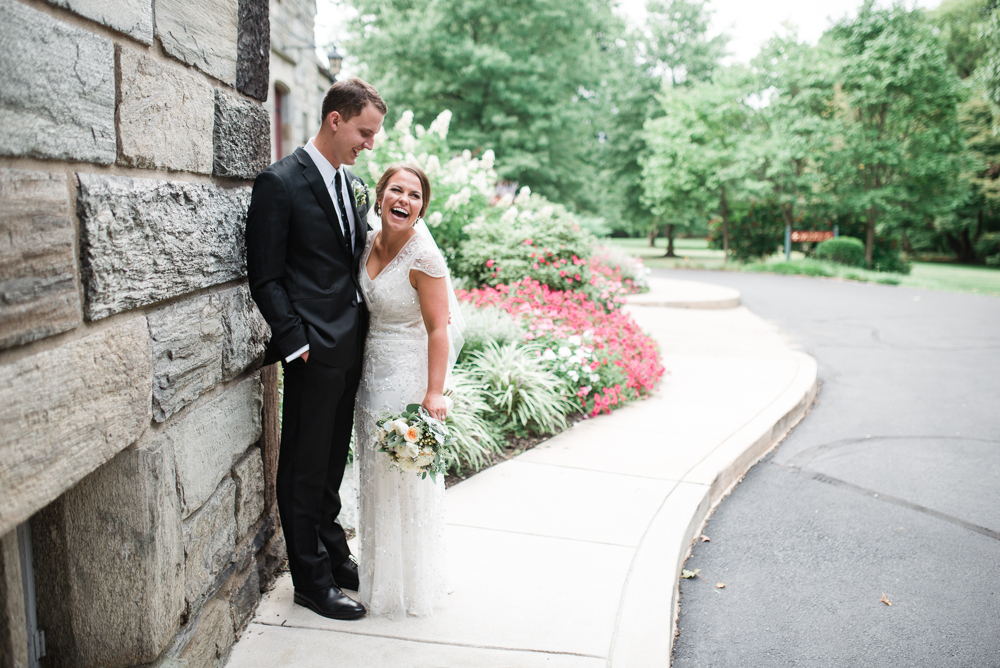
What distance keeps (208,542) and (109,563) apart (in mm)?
463

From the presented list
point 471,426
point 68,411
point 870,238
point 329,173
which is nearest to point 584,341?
point 471,426

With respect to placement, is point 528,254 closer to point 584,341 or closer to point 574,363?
point 584,341

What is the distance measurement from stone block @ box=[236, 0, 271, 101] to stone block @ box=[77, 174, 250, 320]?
440mm

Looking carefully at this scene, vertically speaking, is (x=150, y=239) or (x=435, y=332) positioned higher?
(x=150, y=239)

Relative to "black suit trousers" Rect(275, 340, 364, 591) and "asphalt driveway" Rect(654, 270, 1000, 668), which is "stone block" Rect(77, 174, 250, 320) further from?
"asphalt driveway" Rect(654, 270, 1000, 668)

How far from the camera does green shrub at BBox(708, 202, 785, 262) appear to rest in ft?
86.3

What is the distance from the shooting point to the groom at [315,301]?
257 cm

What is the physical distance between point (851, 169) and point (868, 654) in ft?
74.7

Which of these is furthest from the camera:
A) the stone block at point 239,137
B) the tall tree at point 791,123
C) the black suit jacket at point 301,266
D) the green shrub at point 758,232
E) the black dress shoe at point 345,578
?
the green shrub at point 758,232

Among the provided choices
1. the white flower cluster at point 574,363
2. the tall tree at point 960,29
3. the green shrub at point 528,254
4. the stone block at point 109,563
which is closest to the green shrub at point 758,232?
the tall tree at point 960,29

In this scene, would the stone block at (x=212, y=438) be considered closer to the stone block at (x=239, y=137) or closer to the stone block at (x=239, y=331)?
the stone block at (x=239, y=331)

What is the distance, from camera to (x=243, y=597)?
2.82 meters

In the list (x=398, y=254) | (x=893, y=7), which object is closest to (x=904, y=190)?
(x=893, y=7)

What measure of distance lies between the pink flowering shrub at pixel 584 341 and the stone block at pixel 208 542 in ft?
12.5
